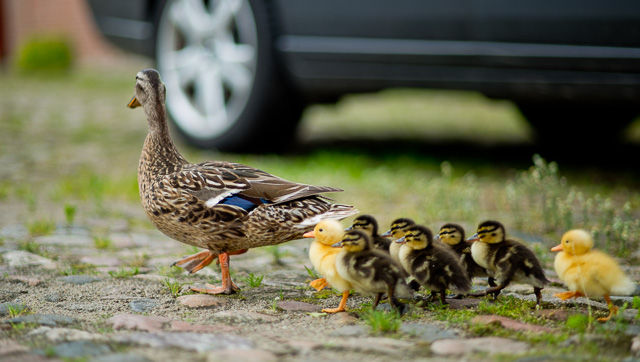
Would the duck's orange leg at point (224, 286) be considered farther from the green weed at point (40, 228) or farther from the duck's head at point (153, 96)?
the green weed at point (40, 228)

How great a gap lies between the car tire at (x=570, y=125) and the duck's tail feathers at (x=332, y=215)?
15.0 ft

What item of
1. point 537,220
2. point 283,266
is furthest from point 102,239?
point 537,220

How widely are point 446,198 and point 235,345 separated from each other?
3.08m

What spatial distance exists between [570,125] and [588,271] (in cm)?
520

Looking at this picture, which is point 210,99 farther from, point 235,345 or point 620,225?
point 235,345

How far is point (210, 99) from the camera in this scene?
285 inches

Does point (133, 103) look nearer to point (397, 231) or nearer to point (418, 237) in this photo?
point (397, 231)

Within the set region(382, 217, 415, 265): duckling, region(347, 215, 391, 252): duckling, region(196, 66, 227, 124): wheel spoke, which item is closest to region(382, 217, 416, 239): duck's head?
region(382, 217, 415, 265): duckling

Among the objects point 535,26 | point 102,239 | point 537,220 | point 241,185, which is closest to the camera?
point 241,185

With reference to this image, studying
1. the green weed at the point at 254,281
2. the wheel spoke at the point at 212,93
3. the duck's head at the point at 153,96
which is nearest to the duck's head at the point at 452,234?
the green weed at the point at 254,281

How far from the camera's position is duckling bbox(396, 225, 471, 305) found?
3473 mm

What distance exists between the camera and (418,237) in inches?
140

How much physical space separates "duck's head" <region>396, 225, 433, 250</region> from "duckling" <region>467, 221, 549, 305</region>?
244 mm

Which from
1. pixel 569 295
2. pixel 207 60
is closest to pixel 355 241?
pixel 569 295
